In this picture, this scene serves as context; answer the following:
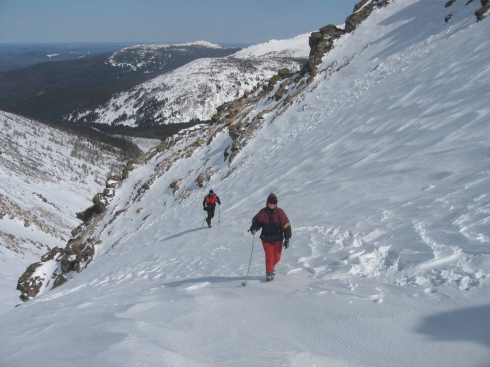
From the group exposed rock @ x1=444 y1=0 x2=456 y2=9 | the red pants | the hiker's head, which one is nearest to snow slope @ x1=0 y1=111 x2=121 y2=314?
the red pants

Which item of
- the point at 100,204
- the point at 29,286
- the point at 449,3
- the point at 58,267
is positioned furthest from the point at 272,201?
the point at 100,204

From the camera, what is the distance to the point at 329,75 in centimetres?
2719

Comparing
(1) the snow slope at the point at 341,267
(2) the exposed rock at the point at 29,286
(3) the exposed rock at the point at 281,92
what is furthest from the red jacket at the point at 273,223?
(3) the exposed rock at the point at 281,92

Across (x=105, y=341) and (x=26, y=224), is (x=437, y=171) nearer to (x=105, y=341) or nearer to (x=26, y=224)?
(x=105, y=341)

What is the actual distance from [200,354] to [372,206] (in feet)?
17.8

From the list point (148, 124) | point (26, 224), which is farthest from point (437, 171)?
point (148, 124)

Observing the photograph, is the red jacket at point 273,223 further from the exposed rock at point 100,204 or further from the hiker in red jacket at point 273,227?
the exposed rock at point 100,204

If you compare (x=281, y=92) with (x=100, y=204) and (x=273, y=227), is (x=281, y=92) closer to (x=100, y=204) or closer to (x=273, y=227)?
(x=100, y=204)

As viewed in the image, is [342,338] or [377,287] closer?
[342,338]

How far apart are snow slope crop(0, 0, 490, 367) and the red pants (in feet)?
1.02

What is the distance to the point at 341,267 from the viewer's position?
622 cm

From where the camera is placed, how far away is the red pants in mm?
6602

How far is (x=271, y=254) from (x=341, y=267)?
1250 mm

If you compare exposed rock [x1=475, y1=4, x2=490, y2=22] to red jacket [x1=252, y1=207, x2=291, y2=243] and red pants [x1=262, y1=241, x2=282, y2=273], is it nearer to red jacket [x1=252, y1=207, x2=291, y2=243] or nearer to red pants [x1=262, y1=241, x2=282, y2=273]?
red jacket [x1=252, y1=207, x2=291, y2=243]
